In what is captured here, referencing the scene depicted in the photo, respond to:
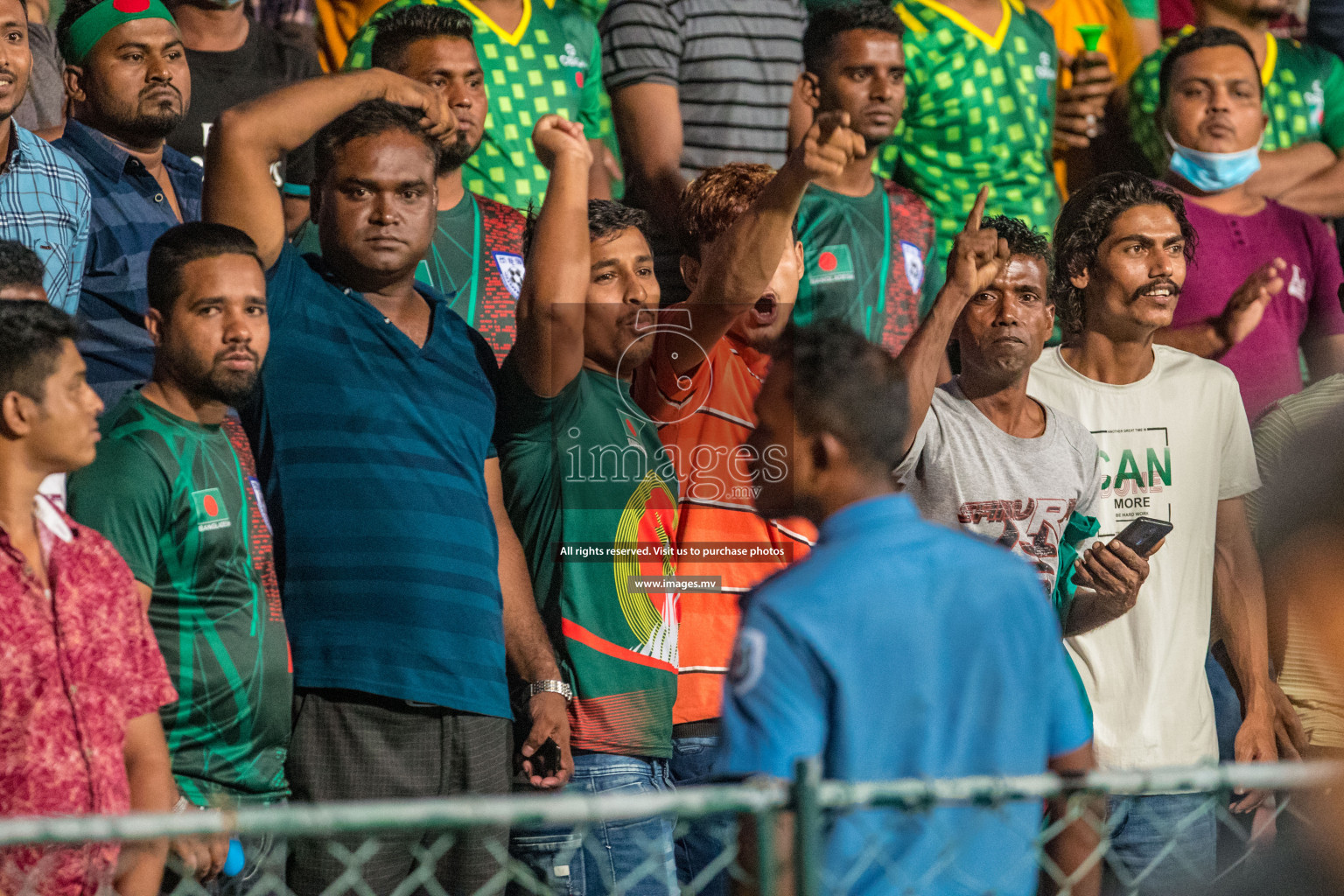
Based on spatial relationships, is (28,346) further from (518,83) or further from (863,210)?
(863,210)

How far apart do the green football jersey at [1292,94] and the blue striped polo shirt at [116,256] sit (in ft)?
12.3

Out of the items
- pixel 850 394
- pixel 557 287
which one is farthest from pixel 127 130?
pixel 850 394

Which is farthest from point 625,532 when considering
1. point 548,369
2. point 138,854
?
point 138,854

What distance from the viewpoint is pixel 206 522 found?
9.80 feet

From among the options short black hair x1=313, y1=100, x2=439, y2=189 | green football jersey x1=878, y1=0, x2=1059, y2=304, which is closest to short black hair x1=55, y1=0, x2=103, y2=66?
→ short black hair x1=313, y1=100, x2=439, y2=189

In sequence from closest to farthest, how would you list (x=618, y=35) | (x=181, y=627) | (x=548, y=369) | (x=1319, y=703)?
(x=181, y=627), (x=548, y=369), (x=1319, y=703), (x=618, y=35)

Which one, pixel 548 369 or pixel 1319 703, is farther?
pixel 1319 703

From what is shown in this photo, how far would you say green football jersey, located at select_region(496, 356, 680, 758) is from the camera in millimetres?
3371

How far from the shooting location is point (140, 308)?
11.9ft

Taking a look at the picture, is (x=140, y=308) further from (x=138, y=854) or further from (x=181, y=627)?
(x=138, y=854)

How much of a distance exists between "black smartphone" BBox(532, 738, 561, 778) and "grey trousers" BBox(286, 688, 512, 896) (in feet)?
0.46

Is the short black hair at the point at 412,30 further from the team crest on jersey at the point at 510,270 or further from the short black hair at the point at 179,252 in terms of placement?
the short black hair at the point at 179,252

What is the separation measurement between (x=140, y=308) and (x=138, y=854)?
160cm

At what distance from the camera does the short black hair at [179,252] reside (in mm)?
3121
